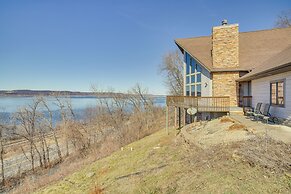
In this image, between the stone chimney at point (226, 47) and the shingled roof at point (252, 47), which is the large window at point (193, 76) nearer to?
the shingled roof at point (252, 47)

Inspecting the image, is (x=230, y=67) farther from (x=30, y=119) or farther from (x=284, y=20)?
(x=30, y=119)

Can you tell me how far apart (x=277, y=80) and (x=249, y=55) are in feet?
23.1

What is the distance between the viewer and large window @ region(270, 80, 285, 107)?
948cm

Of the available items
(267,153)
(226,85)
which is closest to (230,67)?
(226,85)

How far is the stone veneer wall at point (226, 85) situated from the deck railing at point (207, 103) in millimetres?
749

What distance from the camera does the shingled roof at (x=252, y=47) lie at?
1482 centimetres

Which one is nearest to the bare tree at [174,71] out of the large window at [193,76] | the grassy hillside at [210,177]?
the large window at [193,76]

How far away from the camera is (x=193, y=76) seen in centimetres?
1728

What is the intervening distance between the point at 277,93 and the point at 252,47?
822 centimetres

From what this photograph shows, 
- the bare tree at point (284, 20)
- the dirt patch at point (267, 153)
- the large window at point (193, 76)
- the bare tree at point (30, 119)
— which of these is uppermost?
the bare tree at point (284, 20)

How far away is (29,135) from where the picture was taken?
23.6m

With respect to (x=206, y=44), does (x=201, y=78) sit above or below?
below

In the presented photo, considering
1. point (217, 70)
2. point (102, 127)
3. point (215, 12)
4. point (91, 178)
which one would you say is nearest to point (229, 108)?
point (217, 70)

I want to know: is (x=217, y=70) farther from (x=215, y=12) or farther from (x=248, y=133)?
(x=215, y=12)
